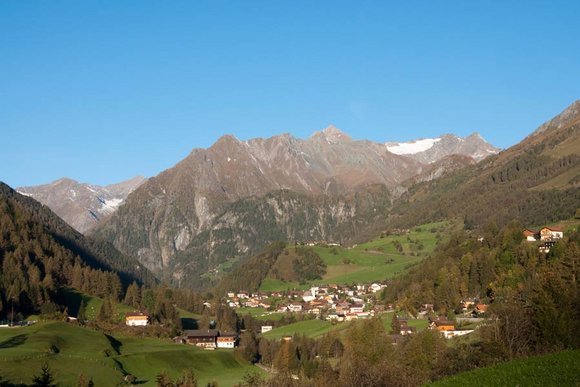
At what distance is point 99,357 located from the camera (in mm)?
105188

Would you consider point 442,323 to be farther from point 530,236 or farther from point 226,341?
point 530,236

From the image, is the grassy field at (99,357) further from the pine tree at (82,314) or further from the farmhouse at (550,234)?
the farmhouse at (550,234)

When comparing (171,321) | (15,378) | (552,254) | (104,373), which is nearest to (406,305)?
(552,254)

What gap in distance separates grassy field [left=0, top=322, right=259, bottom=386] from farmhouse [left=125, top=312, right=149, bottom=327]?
16141 millimetres

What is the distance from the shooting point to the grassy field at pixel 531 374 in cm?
3291

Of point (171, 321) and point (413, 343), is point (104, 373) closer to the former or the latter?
point (413, 343)

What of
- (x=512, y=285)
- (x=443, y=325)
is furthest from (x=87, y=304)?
(x=512, y=285)

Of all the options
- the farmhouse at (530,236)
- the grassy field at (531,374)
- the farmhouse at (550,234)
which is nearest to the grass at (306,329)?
the farmhouse at (530,236)

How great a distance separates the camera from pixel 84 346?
113 m

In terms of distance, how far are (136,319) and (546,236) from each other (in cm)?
9295

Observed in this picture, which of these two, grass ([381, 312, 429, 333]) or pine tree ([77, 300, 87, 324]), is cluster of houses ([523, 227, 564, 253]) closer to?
Result: grass ([381, 312, 429, 333])

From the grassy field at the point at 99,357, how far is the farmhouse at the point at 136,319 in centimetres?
1614

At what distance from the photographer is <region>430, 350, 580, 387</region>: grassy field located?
32.9 m

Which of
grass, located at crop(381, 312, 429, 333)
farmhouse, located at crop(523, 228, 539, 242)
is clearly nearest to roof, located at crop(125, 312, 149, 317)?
grass, located at crop(381, 312, 429, 333)
